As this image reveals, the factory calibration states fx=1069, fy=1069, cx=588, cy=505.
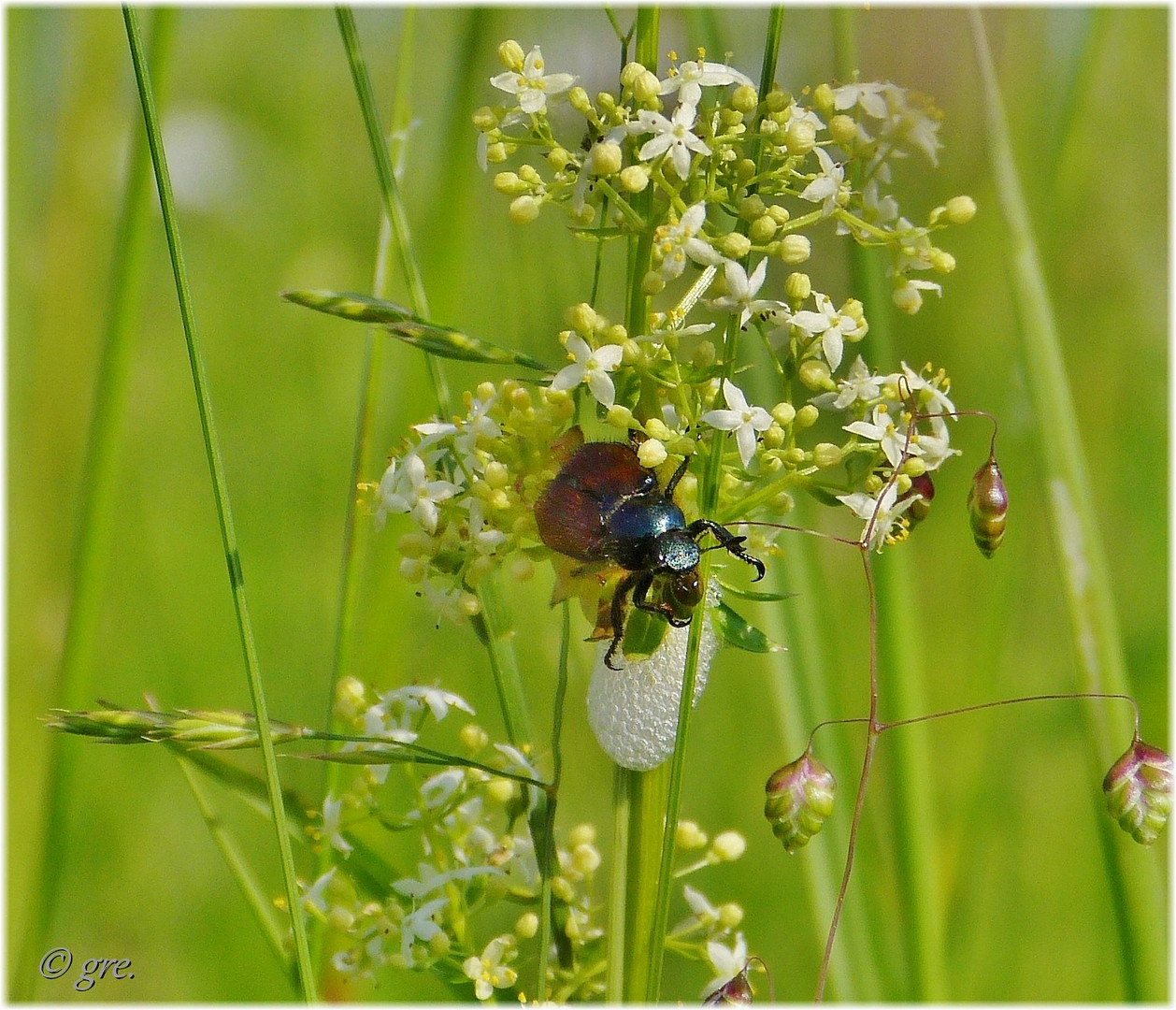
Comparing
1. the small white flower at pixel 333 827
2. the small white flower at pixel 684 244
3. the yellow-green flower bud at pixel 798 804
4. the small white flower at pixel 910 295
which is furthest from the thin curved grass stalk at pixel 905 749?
the small white flower at pixel 333 827

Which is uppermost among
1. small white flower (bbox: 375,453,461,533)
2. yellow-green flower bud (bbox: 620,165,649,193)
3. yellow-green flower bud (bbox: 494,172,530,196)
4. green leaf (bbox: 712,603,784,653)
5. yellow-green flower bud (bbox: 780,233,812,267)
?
yellow-green flower bud (bbox: 494,172,530,196)

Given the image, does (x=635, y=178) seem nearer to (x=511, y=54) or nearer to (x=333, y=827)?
(x=511, y=54)

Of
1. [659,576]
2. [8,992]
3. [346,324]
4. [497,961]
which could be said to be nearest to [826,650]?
[659,576]

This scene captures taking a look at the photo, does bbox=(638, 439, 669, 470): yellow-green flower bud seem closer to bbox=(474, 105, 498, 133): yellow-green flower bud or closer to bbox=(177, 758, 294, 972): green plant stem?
bbox=(474, 105, 498, 133): yellow-green flower bud

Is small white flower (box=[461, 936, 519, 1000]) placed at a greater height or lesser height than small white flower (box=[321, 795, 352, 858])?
lesser

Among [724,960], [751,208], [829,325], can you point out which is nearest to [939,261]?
[829,325]

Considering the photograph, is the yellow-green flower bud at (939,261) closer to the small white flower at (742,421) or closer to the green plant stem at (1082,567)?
the small white flower at (742,421)
